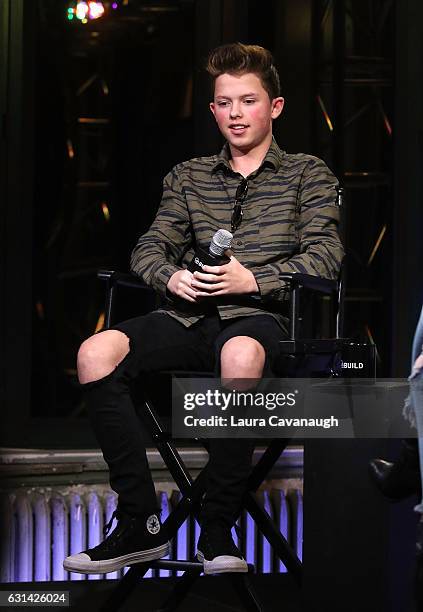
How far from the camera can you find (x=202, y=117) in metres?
4.09

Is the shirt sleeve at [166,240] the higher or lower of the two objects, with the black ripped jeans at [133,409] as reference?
higher

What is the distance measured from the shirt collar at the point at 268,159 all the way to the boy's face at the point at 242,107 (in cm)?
6

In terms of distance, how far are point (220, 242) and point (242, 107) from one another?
50 centimetres

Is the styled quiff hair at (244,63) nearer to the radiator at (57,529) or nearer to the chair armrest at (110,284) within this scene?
the chair armrest at (110,284)

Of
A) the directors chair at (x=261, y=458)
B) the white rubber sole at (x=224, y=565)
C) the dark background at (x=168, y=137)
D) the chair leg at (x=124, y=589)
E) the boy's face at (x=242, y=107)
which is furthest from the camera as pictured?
the dark background at (x=168, y=137)

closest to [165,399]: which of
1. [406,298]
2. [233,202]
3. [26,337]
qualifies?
[26,337]

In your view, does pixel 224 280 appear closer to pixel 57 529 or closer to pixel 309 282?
pixel 309 282

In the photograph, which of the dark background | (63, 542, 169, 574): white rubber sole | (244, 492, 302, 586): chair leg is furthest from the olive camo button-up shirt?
the dark background

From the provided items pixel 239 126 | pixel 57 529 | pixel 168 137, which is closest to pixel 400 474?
pixel 239 126

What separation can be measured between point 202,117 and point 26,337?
1.01 meters

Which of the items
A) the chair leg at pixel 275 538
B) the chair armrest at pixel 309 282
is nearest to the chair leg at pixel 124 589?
the chair leg at pixel 275 538

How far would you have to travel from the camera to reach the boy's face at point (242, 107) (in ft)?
10.3

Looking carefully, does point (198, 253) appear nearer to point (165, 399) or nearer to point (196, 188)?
point (196, 188)

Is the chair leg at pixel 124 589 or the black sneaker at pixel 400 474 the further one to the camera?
the chair leg at pixel 124 589
